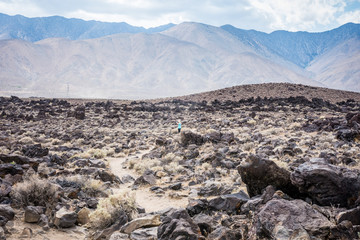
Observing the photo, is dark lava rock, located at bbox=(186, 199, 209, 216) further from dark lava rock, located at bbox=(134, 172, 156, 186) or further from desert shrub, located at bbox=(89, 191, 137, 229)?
dark lava rock, located at bbox=(134, 172, 156, 186)

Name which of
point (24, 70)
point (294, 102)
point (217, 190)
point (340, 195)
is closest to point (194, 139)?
point (217, 190)

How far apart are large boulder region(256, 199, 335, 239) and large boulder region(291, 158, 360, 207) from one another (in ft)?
3.73

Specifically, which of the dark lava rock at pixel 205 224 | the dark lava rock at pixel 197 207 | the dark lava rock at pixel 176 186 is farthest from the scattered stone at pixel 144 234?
the dark lava rock at pixel 176 186

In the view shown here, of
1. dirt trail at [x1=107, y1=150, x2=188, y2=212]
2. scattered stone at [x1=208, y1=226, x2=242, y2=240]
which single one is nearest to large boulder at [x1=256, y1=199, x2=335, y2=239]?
scattered stone at [x1=208, y1=226, x2=242, y2=240]

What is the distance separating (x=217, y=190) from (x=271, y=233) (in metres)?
4.07

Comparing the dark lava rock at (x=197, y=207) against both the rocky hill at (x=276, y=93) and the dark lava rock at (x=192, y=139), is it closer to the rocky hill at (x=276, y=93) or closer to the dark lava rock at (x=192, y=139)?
the dark lava rock at (x=192, y=139)

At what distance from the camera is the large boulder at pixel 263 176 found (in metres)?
6.82

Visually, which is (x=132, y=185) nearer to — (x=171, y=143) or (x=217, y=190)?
(x=217, y=190)

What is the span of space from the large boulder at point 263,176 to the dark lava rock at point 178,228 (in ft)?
8.65

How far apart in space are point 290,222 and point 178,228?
5.96 ft

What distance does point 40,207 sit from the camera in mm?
6438

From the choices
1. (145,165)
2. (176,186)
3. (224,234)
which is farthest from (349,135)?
(224,234)

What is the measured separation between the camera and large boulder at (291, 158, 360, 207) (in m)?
5.69

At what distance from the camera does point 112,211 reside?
20.8 ft
